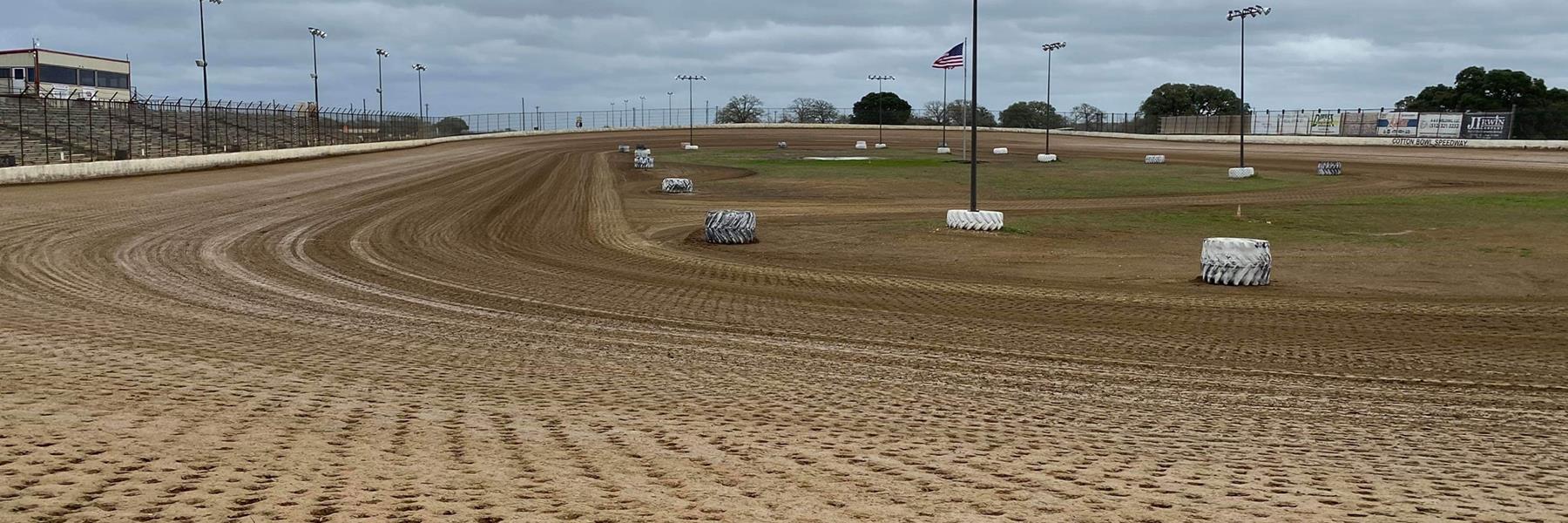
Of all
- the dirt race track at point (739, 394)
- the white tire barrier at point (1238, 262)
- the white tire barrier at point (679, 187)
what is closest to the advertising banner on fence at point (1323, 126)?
the white tire barrier at point (679, 187)

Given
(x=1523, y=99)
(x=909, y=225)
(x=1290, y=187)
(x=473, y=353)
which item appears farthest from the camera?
(x=1523, y=99)

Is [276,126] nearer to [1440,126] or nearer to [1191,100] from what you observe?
[1440,126]

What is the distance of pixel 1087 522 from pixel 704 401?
3142 mm

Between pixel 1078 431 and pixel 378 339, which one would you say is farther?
pixel 378 339

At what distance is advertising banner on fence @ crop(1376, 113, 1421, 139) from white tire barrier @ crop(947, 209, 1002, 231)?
6504 centimetres

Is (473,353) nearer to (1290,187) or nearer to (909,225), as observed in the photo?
(909,225)

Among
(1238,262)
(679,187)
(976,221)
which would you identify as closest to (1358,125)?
(679,187)

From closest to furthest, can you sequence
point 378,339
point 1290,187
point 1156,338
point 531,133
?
point 378,339, point 1156,338, point 1290,187, point 531,133

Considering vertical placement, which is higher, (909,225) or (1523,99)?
(1523,99)

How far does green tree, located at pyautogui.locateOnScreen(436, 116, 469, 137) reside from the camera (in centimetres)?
11199

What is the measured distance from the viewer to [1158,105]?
477ft

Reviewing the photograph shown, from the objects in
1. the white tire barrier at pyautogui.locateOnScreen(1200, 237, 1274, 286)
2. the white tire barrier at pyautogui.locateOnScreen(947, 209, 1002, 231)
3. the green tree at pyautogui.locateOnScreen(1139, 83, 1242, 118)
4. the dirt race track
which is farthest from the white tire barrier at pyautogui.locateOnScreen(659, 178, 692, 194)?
the green tree at pyautogui.locateOnScreen(1139, 83, 1242, 118)

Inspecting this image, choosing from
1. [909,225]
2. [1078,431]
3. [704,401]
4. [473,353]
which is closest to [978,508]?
[1078,431]

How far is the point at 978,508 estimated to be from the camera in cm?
509
